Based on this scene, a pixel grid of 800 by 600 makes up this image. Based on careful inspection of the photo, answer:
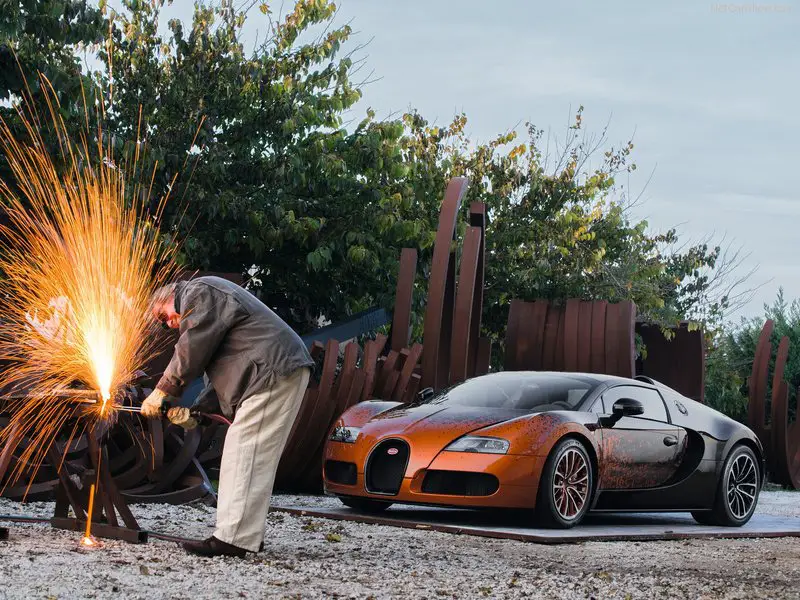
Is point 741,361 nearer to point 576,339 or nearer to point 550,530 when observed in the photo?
point 576,339

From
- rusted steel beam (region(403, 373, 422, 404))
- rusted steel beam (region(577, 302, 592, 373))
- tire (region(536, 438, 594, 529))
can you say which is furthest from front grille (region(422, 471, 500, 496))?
rusted steel beam (region(577, 302, 592, 373))

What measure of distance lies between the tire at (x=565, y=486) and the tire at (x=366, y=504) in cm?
152

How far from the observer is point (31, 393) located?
7.93 m

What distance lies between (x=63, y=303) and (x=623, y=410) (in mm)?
4867

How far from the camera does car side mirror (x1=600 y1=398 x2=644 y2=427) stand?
440 inches

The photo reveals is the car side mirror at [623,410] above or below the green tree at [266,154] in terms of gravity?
below

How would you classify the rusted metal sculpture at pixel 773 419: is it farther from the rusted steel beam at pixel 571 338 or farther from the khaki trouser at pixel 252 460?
the khaki trouser at pixel 252 460

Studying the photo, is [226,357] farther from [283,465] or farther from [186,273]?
[186,273]

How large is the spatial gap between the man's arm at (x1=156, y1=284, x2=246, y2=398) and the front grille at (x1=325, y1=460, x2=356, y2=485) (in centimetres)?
379

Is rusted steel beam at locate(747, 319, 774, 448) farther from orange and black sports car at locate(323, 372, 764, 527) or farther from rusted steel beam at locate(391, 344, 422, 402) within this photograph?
orange and black sports car at locate(323, 372, 764, 527)

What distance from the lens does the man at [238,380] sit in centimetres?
720

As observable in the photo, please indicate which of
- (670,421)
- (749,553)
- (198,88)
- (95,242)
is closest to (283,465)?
(95,242)

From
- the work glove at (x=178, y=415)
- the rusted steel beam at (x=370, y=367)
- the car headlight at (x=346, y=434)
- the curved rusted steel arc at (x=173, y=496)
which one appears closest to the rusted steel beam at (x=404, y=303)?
the rusted steel beam at (x=370, y=367)

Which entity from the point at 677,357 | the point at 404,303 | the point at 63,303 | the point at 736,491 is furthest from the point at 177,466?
the point at 677,357
